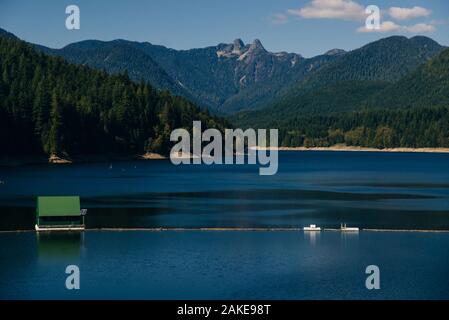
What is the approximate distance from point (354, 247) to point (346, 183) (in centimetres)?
10017

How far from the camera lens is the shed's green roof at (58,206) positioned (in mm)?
90125

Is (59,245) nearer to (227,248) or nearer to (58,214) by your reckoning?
(58,214)

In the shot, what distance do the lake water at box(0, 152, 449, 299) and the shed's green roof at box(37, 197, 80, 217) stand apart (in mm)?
4008

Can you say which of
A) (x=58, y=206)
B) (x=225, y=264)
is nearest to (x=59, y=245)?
(x=58, y=206)

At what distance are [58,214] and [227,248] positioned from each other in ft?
72.3

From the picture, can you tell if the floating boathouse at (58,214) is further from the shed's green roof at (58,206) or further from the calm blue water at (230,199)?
the calm blue water at (230,199)

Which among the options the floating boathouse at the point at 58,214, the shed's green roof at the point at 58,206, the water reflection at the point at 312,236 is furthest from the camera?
the shed's green roof at the point at 58,206

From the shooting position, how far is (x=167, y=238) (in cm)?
8688

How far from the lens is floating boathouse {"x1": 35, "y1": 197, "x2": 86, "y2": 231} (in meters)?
89.8

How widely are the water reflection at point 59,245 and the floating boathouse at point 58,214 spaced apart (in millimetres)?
2385
